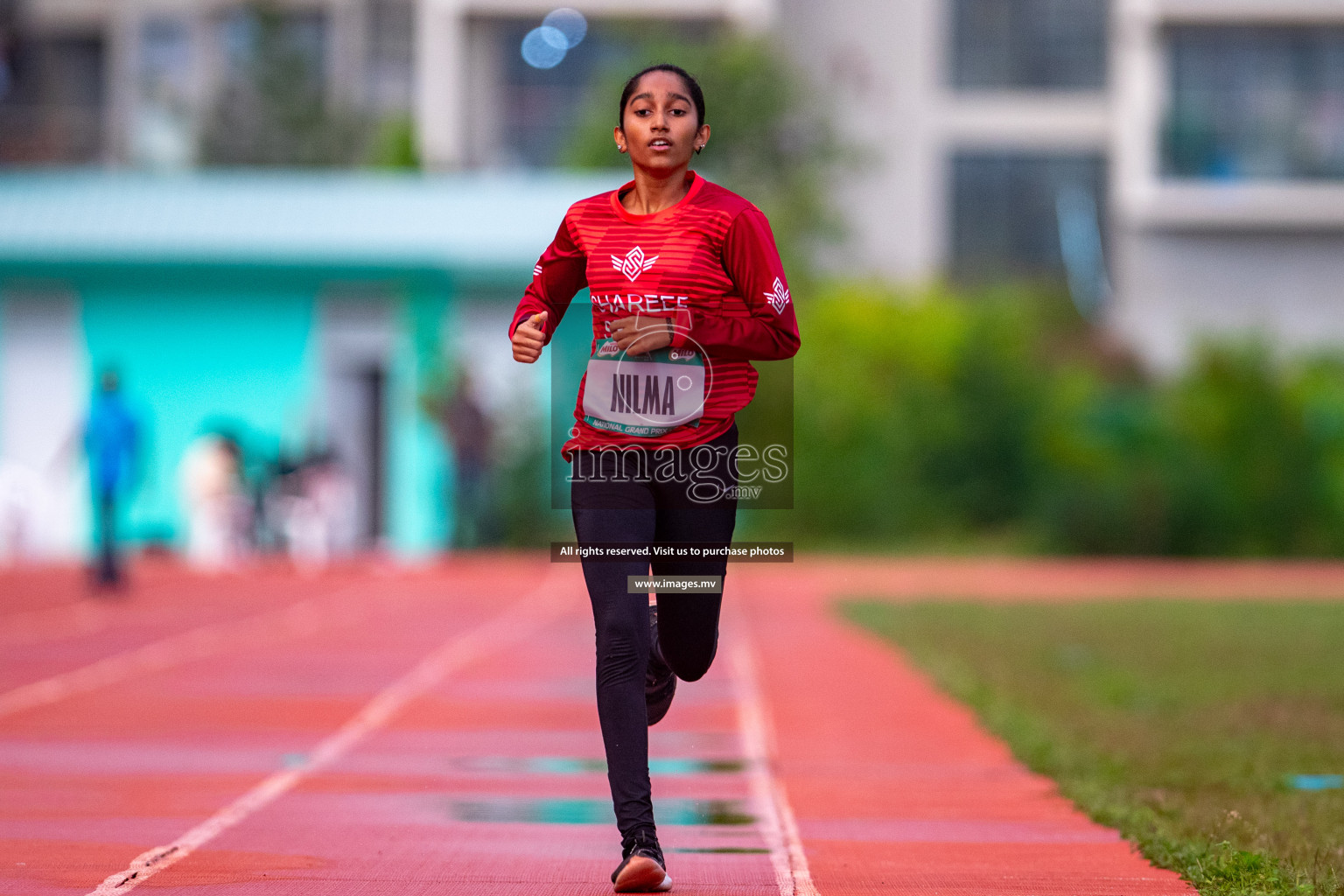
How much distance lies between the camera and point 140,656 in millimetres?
13047

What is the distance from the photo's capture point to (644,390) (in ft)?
17.1

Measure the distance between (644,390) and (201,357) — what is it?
2288 cm

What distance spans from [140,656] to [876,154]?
1139 inches

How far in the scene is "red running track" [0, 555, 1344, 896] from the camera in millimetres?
5789

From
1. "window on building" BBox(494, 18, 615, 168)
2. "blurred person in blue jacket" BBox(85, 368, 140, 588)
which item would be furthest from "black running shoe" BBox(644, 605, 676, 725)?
"window on building" BBox(494, 18, 615, 168)

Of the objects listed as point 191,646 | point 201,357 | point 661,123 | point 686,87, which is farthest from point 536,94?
point 661,123

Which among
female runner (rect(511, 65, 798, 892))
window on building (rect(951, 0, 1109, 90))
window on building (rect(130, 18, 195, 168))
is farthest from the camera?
window on building (rect(130, 18, 195, 168))

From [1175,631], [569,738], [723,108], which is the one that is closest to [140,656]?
[569,738]

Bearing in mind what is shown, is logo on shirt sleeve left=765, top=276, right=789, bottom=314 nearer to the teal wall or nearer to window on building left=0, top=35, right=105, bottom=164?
the teal wall

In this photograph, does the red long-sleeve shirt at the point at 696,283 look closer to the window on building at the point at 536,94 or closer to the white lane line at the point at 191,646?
the white lane line at the point at 191,646

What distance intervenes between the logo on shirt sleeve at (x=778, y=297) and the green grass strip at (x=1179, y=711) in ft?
6.62

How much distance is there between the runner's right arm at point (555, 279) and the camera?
5402 millimetres

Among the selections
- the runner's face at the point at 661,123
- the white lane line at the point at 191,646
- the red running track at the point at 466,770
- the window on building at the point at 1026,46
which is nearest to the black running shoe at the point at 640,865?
the red running track at the point at 466,770

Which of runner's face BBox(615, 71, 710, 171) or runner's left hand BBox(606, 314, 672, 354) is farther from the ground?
runner's face BBox(615, 71, 710, 171)
